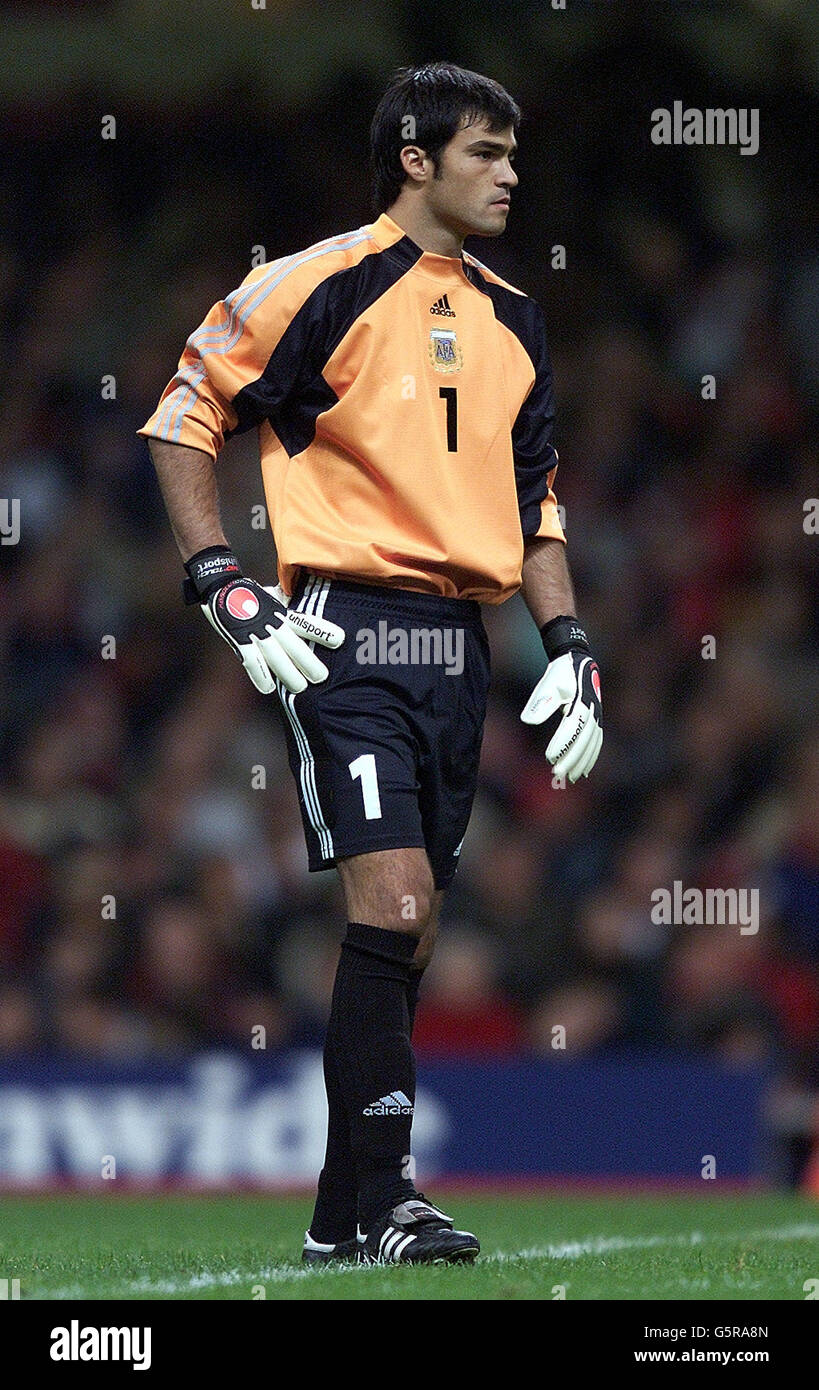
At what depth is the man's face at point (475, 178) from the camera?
16.1ft

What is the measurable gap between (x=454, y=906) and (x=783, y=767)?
5.74 ft

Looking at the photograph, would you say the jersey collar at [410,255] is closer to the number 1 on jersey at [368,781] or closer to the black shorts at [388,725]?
the black shorts at [388,725]

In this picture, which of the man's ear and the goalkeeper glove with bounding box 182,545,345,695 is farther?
the man's ear

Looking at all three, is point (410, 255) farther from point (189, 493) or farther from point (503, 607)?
point (503, 607)

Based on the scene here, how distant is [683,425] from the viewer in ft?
39.5

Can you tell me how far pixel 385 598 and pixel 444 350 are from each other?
1.94ft

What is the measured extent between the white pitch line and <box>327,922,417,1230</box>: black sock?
18 cm

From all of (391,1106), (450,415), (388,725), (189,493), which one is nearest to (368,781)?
(388,725)

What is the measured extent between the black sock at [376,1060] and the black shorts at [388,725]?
0.22 metres

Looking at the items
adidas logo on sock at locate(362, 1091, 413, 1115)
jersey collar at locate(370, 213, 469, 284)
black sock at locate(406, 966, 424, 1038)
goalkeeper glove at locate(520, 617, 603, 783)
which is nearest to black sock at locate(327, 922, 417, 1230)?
adidas logo on sock at locate(362, 1091, 413, 1115)

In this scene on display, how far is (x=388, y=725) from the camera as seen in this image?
15.2 ft

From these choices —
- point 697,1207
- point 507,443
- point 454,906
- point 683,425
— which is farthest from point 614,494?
point 507,443

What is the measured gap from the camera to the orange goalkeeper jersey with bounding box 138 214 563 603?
475cm

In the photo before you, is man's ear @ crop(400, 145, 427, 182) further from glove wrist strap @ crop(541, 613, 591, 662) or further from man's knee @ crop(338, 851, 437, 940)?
man's knee @ crop(338, 851, 437, 940)
